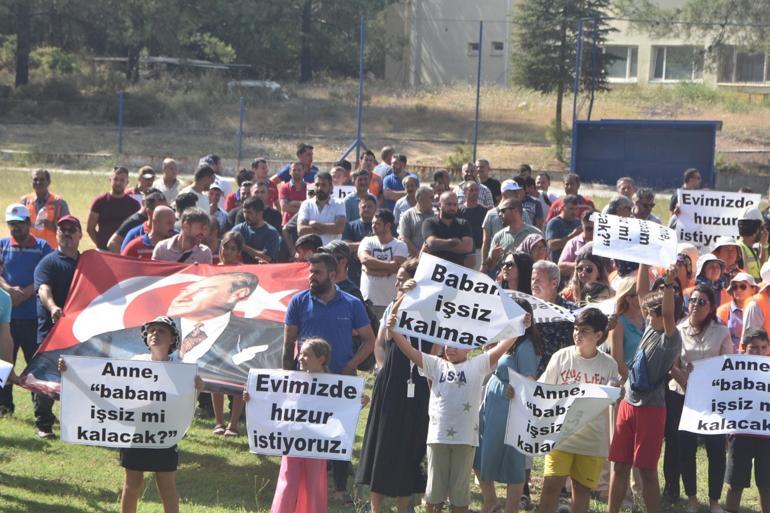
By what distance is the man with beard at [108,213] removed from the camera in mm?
13750

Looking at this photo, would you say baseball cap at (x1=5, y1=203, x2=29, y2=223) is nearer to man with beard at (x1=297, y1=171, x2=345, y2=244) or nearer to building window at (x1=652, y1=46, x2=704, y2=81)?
man with beard at (x1=297, y1=171, x2=345, y2=244)

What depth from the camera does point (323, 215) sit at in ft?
45.4

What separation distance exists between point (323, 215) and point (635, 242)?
517cm

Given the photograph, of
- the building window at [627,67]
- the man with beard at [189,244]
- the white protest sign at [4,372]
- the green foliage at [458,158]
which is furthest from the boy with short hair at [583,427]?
the building window at [627,67]

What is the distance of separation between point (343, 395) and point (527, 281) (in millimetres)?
2020

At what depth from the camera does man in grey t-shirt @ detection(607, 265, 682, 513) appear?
841 centimetres

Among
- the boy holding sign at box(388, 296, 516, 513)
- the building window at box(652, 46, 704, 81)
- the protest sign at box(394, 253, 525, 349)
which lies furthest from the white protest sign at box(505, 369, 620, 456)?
the building window at box(652, 46, 704, 81)

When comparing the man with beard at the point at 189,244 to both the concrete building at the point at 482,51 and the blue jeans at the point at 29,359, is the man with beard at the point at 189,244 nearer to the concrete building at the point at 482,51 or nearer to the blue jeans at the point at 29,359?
the blue jeans at the point at 29,359

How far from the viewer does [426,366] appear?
26.2 feet

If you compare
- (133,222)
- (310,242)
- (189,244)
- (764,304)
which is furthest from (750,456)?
(133,222)

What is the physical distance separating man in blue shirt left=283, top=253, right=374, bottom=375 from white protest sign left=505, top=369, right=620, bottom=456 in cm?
139

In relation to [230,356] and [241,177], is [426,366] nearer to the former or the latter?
[230,356]

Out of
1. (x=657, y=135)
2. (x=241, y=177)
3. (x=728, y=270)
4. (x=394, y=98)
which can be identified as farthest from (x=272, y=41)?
(x=728, y=270)

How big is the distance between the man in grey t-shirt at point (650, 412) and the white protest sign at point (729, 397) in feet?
0.77
